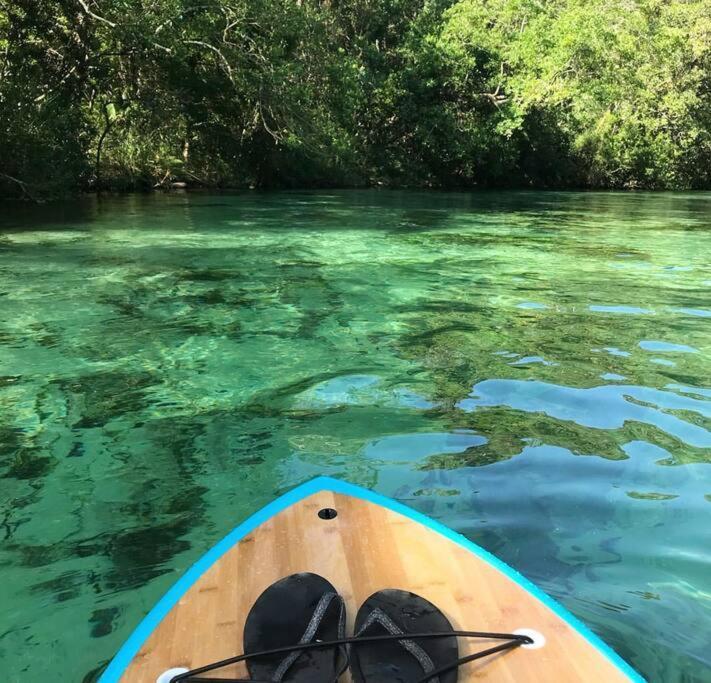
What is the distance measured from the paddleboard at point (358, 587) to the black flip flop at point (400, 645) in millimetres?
49

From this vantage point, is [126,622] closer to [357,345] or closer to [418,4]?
[357,345]

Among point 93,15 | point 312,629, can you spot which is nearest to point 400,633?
point 312,629

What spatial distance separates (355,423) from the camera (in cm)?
352

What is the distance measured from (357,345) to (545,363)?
1.35 metres

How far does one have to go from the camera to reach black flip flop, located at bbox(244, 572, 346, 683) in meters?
1.61

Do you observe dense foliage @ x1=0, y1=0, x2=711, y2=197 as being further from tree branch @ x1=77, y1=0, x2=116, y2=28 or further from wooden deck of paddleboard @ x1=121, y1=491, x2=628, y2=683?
wooden deck of paddleboard @ x1=121, y1=491, x2=628, y2=683

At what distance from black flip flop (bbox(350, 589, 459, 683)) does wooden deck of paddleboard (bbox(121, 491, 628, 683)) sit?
47mm

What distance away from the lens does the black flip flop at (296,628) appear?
1.61 metres

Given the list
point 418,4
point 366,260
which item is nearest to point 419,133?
point 418,4

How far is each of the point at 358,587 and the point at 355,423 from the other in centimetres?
165

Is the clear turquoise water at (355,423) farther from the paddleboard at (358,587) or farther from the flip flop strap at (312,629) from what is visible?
the flip flop strap at (312,629)

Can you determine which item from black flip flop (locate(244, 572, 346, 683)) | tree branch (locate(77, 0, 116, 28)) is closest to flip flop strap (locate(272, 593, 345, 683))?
black flip flop (locate(244, 572, 346, 683))

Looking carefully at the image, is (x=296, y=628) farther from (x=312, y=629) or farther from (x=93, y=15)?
(x=93, y=15)

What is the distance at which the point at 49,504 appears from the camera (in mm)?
2725
